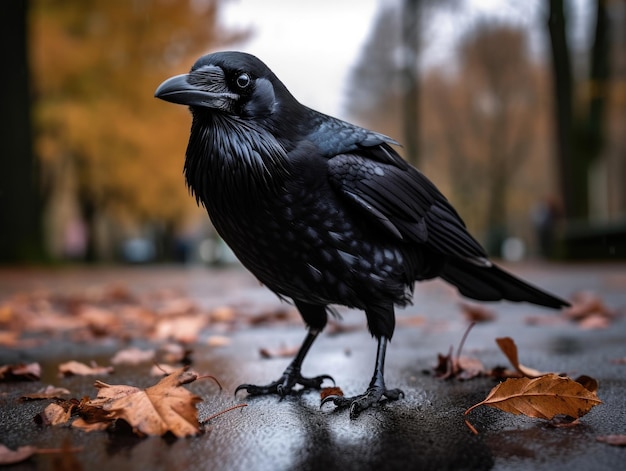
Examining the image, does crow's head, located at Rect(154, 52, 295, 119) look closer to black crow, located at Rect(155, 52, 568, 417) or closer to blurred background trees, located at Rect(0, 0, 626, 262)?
black crow, located at Rect(155, 52, 568, 417)

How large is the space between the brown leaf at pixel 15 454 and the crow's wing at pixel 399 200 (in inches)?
54.6

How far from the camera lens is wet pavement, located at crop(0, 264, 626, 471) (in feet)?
6.00

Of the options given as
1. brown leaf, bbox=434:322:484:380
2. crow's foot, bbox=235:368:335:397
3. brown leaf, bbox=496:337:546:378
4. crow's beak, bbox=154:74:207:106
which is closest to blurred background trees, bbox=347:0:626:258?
brown leaf, bbox=434:322:484:380

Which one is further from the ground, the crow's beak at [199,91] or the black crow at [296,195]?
the crow's beak at [199,91]

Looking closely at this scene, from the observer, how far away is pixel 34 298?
25.2ft

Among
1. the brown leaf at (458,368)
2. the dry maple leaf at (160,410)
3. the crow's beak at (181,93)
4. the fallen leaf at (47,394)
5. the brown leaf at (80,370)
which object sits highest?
the crow's beak at (181,93)

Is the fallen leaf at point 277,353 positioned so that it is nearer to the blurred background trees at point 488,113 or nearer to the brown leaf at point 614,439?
the brown leaf at point 614,439

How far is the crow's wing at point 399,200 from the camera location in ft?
8.64

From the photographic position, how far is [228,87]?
8.33 feet

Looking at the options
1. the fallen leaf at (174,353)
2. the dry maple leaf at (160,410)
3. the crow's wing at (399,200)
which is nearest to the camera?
the dry maple leaf at (160,410)

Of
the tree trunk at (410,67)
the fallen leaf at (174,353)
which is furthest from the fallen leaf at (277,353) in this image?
the tree trunk at (410,67)

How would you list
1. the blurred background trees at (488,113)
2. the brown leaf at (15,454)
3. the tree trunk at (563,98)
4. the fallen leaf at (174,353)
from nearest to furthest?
the brown leaf at (15,454)
the fallen leaf at (174,353)
the tree trunk at (563,98)
the blurred background trees at (488,113)

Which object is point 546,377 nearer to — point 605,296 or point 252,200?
point 252,200

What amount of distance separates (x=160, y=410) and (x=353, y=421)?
2.12 feet
